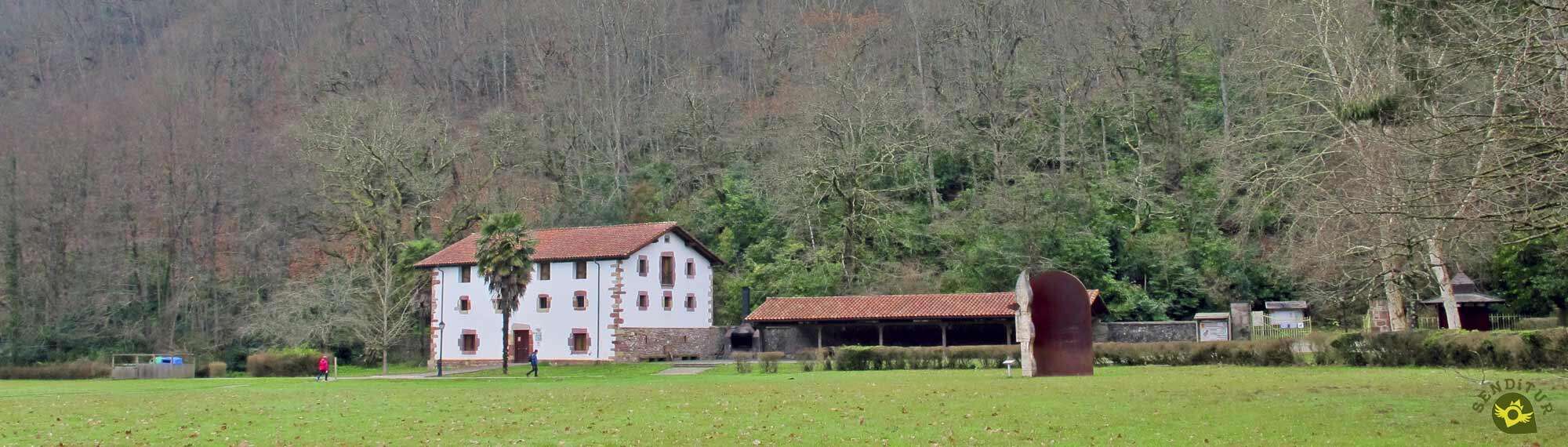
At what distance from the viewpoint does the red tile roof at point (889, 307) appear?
4669 cm

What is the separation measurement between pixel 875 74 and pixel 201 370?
3924 cm

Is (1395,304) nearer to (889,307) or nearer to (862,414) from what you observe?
(889,307)

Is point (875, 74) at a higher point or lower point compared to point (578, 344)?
higher

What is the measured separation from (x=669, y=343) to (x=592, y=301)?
4.03 m

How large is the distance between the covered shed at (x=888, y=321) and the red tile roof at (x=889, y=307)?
3 cm

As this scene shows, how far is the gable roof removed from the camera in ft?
182

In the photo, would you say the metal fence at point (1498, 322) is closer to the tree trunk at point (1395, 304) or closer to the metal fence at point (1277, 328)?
the metal fence at point (1277, 328)

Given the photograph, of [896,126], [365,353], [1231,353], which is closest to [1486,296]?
[1231,353]

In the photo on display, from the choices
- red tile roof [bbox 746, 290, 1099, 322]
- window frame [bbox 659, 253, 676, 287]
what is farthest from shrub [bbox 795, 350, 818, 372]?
window frame [bbox 659, 253, 676, 287]

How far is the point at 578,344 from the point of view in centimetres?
5619

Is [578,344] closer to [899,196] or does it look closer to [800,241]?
[800,241]

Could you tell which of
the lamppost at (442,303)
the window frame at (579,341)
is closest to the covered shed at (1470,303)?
the window frame at (579,341)

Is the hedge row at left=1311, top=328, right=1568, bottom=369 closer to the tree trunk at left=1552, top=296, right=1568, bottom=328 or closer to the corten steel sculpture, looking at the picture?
the corten steel sculpture

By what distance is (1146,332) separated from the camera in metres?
45.9
